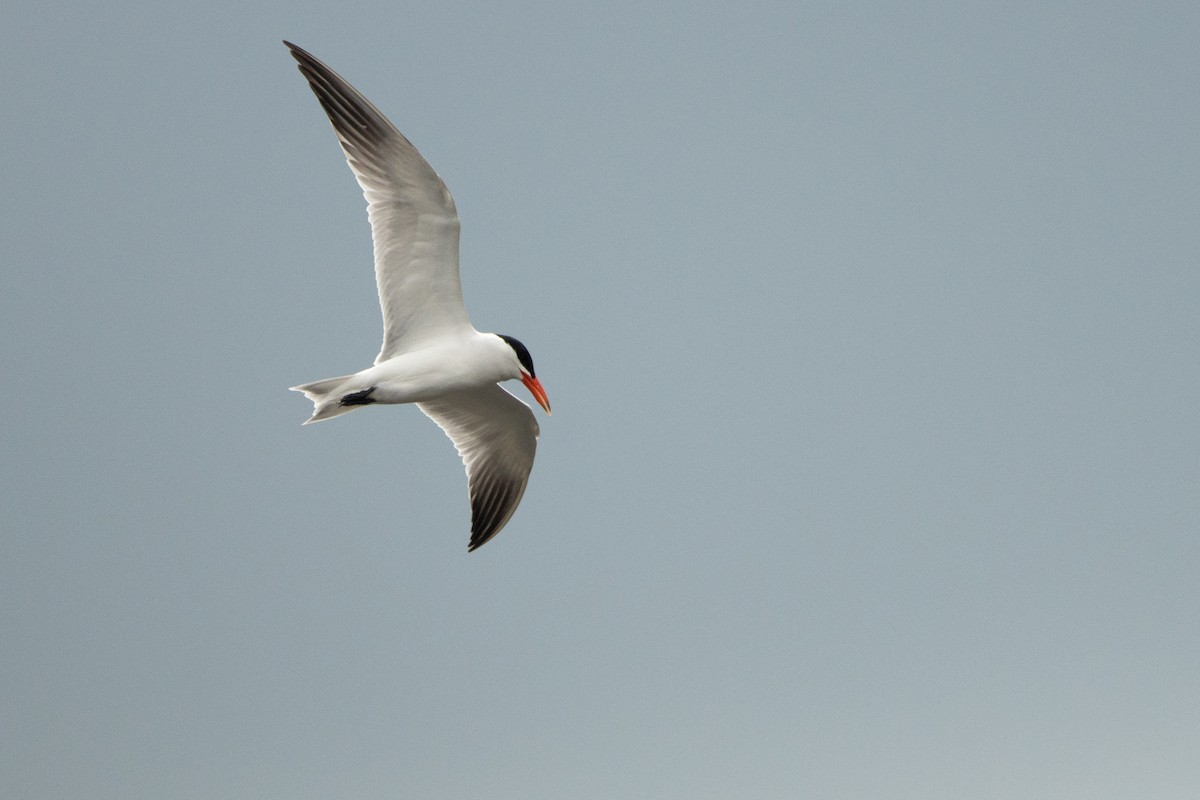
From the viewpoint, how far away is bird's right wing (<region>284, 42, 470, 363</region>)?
8.30 m

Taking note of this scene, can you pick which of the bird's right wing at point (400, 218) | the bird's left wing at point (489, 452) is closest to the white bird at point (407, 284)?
the bird's right wing at point (400, 218)

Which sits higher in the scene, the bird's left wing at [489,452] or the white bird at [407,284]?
the white bird at [407,284]

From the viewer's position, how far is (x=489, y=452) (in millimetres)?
10266

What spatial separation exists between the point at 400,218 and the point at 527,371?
54.7 inches

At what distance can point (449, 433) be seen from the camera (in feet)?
33.7

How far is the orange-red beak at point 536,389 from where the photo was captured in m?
9.11

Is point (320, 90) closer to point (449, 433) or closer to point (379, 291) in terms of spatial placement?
point (379, 291)

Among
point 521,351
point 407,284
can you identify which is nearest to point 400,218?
point 407,284

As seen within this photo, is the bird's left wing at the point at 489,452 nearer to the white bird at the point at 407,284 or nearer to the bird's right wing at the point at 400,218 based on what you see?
the white bird at the point at 407,284

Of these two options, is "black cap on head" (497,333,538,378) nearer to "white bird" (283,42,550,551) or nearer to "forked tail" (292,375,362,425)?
"white bird" (283,42,550,551)

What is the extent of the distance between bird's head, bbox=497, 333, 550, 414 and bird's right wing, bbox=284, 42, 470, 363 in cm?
37

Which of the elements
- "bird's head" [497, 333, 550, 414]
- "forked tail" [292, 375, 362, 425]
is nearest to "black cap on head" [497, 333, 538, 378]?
"bird's head" [497, 333, 550, 414]

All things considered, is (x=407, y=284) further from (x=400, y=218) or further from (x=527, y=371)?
(x=527, y=371)

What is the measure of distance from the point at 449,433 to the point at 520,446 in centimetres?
58
